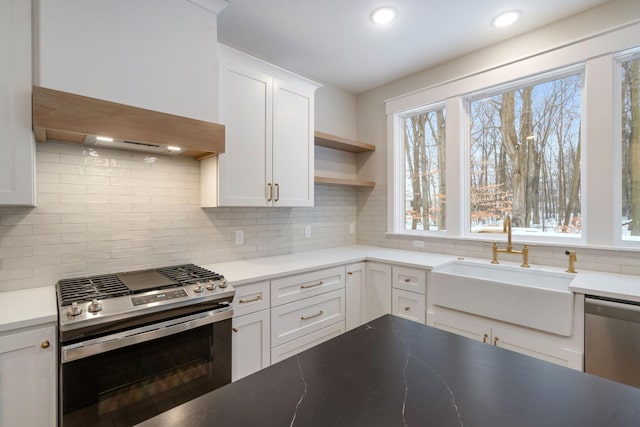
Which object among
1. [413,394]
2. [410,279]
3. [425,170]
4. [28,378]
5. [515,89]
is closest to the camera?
[413,394]

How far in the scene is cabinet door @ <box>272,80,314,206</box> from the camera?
242 centimetres

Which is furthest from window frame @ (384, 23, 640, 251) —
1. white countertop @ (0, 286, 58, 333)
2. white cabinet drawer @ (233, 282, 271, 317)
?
white countertop @ (0, 286, 58, 333)

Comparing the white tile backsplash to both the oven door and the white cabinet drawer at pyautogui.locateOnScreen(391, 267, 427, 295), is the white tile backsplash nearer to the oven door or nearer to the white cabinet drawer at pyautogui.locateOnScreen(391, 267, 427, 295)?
the oven door

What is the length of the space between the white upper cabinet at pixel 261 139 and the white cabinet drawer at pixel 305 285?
1.98ft

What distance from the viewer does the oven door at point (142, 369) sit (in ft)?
4.21

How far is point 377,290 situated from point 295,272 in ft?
2.90

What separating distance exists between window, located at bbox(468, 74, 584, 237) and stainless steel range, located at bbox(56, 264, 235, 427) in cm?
232

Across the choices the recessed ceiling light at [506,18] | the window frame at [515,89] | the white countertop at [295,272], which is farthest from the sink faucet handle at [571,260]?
the recessed ceiling light at [506,18]

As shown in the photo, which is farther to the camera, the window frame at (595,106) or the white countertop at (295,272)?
the window frame at (595,106)

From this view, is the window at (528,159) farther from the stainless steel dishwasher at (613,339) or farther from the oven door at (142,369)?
the oven door at (142,369)

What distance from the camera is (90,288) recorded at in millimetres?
1598

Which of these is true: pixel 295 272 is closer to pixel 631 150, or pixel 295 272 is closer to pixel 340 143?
pixel 340 143

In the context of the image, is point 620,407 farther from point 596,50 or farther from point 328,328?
point 596,50

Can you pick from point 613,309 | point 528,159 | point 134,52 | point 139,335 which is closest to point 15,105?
point 134,52
